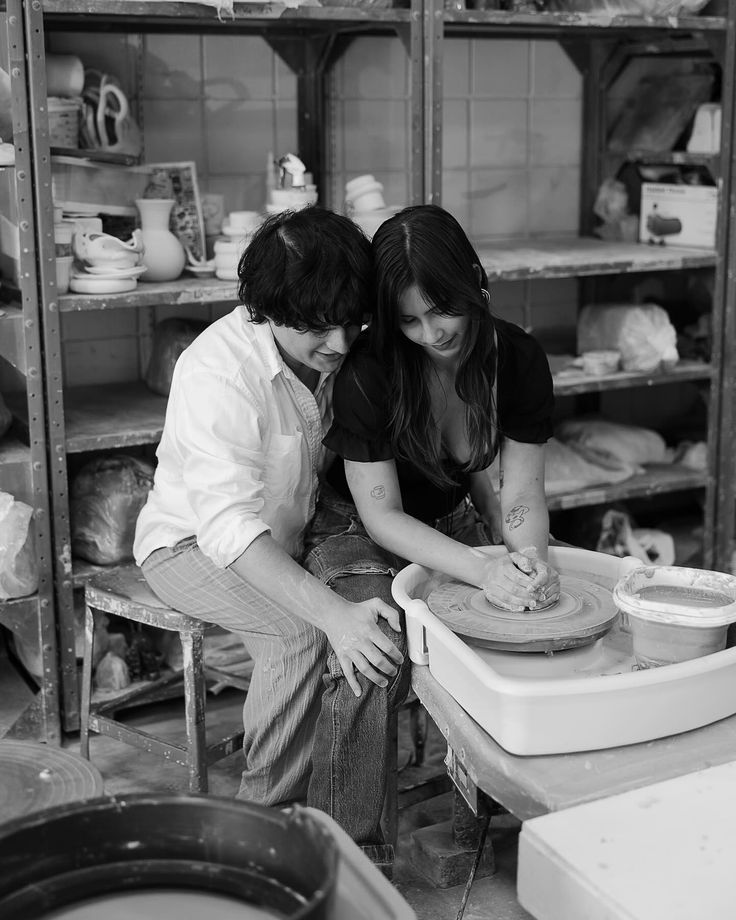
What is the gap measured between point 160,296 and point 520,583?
1.39 meters

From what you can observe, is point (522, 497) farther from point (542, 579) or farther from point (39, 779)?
point (39, 779)

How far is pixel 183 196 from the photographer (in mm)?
3258

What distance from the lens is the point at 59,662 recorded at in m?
3.01

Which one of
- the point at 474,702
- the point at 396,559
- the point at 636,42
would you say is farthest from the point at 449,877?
the point at 636,42

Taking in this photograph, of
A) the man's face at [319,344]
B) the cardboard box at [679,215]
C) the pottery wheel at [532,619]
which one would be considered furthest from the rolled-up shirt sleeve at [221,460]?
the cardboard box at [679,215]

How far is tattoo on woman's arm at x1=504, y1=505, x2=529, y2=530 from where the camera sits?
2426 mm

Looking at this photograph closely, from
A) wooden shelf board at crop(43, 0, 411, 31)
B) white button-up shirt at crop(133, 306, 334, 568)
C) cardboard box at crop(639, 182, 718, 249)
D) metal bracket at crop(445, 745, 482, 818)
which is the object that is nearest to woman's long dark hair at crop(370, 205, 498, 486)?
white button-up shirt at crop(133, 306, 334, 568)

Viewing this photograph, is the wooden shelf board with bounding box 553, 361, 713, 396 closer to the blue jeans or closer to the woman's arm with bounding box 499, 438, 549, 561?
the woman's arm with bounding box 499, 438, 549, 561

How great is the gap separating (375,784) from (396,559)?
0.49 metres

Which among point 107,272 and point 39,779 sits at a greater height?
point 107,272

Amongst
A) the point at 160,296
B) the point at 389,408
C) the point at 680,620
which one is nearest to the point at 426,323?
the point at 389,408

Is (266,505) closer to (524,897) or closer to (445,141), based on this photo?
(524,897)

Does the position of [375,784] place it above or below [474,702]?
below

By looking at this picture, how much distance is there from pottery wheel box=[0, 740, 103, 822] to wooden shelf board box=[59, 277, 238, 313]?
1.48m
